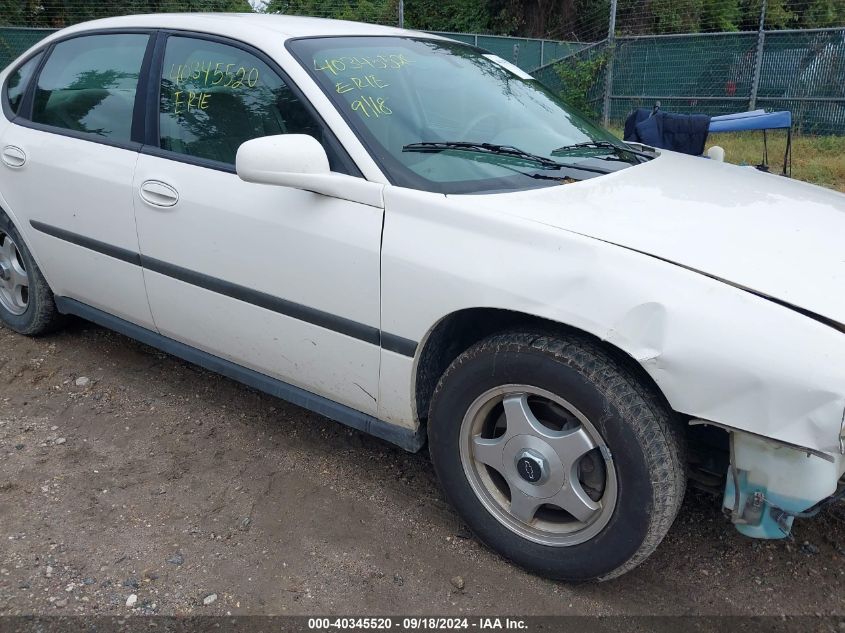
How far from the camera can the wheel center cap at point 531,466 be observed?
218 cm

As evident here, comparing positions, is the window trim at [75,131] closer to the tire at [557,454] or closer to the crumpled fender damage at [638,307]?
the crumpled fender damage at [638,307]

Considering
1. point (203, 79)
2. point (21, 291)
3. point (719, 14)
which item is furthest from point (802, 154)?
point (719, 14)

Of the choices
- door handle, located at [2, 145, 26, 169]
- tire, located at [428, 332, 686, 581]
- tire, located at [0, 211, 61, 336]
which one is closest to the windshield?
tire, located at [428, 332, 686, 581]

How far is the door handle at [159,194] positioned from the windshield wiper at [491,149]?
0.99 metres

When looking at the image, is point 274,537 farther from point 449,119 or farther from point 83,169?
point 83,169

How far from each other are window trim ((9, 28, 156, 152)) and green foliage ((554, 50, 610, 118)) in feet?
31.8

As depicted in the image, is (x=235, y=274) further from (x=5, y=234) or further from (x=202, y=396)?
(x=5, y=234)

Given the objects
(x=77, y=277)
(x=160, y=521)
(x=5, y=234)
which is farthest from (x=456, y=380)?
(x=5, y=234)

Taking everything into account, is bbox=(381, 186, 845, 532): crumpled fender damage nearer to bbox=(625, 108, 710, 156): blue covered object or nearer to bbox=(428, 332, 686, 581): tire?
bbox=(428, 332, 686, 581): tire

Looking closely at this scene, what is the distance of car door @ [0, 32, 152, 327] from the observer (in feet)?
10.1

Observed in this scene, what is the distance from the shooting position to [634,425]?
1954mm

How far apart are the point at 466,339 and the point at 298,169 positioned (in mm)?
799

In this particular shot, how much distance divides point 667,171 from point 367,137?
3.99ft

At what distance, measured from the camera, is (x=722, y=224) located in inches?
86.4
